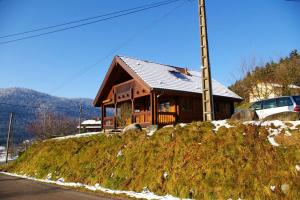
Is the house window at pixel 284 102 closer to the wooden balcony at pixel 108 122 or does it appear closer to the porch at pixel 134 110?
the porch at pixel 134 110

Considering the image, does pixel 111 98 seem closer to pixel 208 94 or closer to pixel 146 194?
pixel 208 94

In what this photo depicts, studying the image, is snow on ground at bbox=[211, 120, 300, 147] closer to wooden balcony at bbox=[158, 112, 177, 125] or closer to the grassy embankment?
the grassy embankment

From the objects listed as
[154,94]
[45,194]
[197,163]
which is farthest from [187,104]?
[45,194]

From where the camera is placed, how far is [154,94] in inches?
814

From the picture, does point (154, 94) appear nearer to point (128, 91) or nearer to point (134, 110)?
point (128, 91)

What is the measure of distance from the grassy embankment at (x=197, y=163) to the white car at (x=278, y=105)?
6000mm

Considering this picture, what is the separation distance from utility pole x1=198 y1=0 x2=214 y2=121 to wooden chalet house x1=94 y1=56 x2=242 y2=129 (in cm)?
691

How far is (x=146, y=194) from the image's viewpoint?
9914mm

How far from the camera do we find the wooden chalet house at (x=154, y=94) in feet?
68.9

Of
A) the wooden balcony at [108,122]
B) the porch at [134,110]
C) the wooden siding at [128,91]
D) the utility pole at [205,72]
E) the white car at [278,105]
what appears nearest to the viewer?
the utility pole at [205,72]

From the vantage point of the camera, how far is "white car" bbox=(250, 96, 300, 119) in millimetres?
15181

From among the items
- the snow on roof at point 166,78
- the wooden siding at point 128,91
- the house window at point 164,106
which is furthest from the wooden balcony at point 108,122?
the snow on roof at point 166,78

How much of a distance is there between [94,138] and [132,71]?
22.4 feet

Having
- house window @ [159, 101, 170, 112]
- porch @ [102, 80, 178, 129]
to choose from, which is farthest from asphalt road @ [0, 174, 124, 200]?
house window @ [159, 101, 170, 112]
